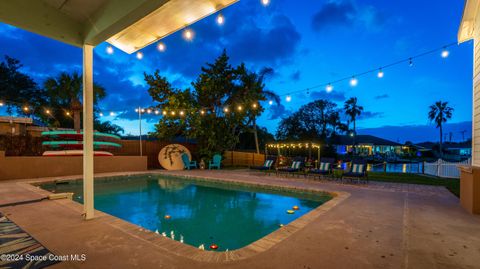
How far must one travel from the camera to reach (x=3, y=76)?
18.4 metres

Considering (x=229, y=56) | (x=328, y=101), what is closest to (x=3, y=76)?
(x=229, y=56)

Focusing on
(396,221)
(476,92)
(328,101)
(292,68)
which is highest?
(292,68)

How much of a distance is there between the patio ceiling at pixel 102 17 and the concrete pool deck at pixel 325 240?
2696 mm

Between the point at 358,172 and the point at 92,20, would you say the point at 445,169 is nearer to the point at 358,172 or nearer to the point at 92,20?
→ the point at 358,172

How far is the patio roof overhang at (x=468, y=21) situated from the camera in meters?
4.92

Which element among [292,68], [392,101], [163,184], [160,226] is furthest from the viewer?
[392,101]

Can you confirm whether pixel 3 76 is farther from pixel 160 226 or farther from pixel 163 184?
pixel 160 226

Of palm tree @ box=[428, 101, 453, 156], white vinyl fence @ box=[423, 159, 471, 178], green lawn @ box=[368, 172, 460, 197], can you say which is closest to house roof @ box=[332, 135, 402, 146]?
palm tree @ box=[428, 101, 453, 156]

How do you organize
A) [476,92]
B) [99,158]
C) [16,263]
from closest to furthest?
[16,263], [476,92], [99,158]

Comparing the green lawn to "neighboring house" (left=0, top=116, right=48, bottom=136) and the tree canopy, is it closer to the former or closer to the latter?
the tree canopy

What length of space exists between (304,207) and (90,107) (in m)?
5.37

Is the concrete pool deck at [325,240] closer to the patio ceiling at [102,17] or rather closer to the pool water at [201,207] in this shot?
the pool water at [201,207]

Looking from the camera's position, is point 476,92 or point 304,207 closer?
point 476,92

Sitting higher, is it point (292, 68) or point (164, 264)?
point (292, 68)
